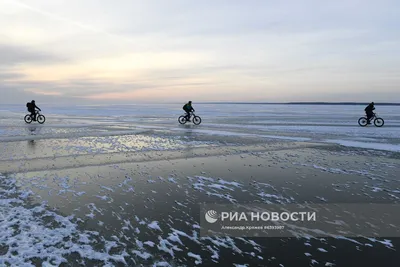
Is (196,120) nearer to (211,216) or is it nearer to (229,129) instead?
(229,129)

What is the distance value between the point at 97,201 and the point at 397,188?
271 inches

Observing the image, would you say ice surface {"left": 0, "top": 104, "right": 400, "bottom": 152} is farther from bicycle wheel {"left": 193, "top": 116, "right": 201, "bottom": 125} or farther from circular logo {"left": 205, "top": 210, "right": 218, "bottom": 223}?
circular logo {"left": 205, "top": 210, "right": 218, "bottom": 223}

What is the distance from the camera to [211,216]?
545 centimetres

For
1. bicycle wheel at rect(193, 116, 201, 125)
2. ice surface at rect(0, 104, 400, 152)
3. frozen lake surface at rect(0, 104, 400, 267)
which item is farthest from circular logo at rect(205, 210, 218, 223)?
→ bicycle wheel at rect(193, 116, 201, 125)

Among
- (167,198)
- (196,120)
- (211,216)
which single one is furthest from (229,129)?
(211,216)

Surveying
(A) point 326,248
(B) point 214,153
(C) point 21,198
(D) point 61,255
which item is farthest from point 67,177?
(A) point 326,248

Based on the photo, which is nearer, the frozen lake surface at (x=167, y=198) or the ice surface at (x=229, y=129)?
the frozen lake surface at (x=167, y=198)

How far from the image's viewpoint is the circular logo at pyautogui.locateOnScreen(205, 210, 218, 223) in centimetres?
530

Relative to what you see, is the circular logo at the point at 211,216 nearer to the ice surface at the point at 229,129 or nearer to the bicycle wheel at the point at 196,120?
the ice surface at the point at 229,129

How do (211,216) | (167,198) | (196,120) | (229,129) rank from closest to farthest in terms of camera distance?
(211,216), (167,198), (229,129), (196,120)

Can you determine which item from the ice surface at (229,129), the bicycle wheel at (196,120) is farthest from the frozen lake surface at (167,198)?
the bicycle wheel at (196,120)

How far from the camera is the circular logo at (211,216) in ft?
17.4

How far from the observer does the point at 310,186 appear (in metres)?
7.21

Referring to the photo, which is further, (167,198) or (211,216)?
(167,198)
